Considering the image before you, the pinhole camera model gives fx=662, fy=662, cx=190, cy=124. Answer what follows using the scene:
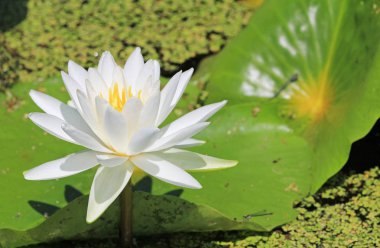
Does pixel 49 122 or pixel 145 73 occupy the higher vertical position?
pixel 145 73

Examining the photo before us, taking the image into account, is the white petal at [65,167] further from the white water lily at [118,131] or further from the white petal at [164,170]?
the white petal at [164,170]

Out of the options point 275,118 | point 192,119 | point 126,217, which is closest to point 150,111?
point 192,119

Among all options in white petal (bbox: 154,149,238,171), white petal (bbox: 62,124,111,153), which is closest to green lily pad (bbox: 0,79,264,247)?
white petal (bbox: 154,149,238,171)

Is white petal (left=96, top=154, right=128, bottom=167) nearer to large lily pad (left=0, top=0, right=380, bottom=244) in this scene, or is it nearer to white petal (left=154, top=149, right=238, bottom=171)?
white petal (left=154, top=149, right=238, bottom=171)

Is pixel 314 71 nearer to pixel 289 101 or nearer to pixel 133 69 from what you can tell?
pixel 289 101

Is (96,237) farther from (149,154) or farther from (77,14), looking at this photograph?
(77,14)

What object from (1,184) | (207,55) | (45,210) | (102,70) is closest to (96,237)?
(45,210)

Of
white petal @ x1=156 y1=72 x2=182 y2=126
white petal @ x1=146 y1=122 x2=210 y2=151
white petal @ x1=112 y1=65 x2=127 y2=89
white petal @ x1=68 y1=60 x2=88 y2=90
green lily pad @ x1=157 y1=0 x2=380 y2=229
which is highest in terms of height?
green lily pad @ x1=157 y1=0 x2=380 y2=229
